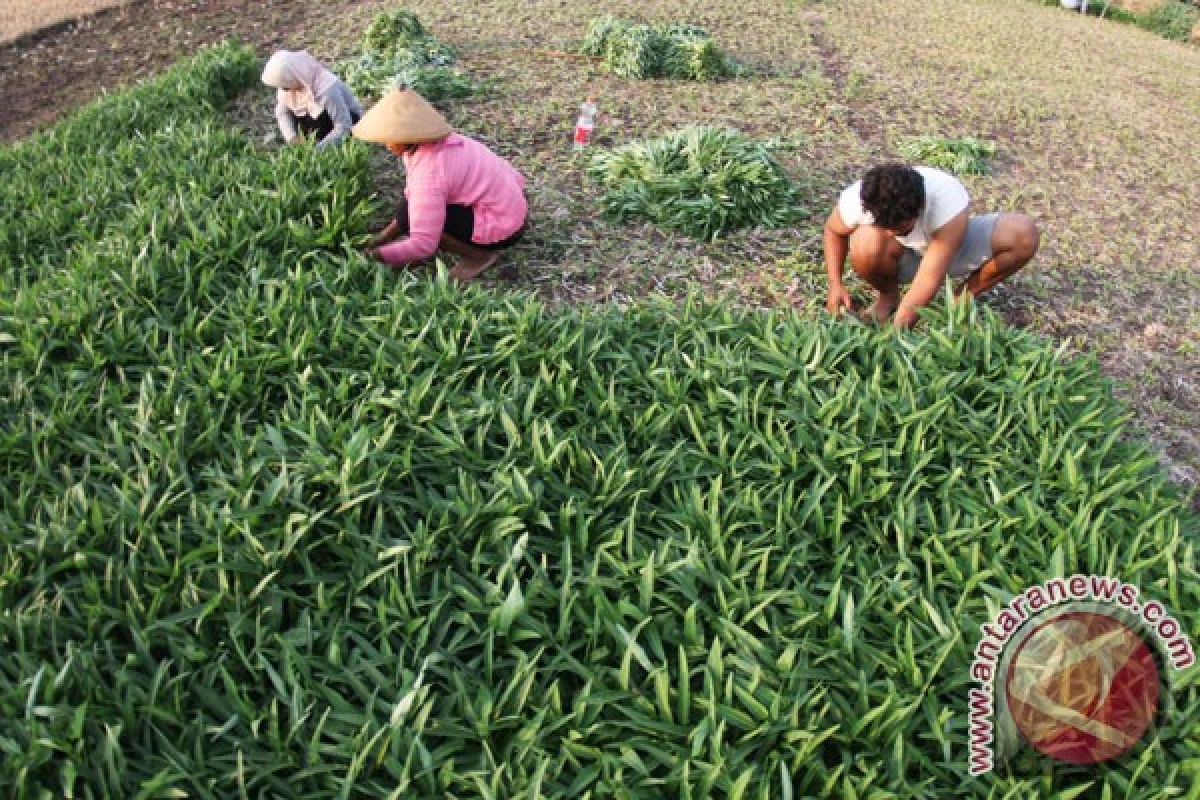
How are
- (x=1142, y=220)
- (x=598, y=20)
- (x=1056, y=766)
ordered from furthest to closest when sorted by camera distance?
(x=598, y=20) → (x=1142, y=220) → (x=1056, y=766)

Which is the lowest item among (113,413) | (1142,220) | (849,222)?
(1142,220)

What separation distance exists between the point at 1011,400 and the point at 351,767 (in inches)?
86.0

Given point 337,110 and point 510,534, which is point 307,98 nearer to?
point 337,110

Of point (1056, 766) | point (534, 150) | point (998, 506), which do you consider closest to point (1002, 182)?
point (534, 150)

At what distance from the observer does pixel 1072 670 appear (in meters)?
1.84

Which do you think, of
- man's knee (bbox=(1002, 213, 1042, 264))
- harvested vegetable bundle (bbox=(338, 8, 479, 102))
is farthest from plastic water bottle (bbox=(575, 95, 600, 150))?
man's knee (bbox=(1002, 213, 1042, 264))

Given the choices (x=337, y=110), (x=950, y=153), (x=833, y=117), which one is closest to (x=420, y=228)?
(x=337, y=110)

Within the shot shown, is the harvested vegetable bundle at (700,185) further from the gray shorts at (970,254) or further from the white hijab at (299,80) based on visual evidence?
the white hijab at (299,80)

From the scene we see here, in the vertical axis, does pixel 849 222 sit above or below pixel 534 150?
above

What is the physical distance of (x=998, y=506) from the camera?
7.39 feet

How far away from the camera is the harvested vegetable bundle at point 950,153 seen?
4.85 meters

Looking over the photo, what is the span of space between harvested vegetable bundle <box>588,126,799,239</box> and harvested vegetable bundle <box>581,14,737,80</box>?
184cm

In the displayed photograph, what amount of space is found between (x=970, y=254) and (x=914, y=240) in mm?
314

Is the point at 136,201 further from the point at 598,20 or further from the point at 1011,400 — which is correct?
the point at 598,20
